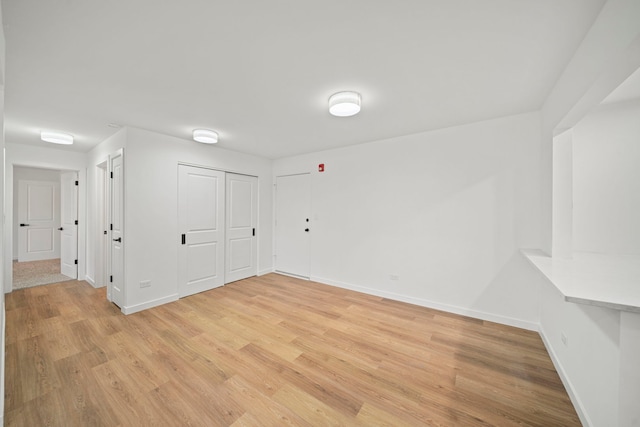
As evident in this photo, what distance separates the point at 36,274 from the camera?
4875 mm

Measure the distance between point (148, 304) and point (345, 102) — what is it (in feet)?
12.1

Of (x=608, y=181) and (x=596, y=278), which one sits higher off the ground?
(x=608, y=181)

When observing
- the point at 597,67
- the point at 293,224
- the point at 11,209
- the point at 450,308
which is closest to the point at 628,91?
the point at 597,67

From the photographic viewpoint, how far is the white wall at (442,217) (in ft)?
9.16

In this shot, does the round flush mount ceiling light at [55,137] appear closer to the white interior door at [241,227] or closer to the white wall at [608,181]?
the white interior door at [241,227]

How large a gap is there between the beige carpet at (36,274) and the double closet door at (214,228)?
2.93 metres

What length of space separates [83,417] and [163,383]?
1.50 feet

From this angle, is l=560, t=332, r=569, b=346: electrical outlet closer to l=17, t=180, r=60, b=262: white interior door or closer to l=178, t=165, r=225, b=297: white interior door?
l=178, t=165, r=225, b=297: white interior door

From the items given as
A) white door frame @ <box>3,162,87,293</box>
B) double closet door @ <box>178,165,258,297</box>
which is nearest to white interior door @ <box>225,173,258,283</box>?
double closet door @ <box>178,165,258,297</box>

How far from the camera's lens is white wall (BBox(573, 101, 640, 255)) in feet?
7.25

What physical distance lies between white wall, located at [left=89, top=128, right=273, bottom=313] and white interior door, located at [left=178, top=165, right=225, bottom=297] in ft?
0.37

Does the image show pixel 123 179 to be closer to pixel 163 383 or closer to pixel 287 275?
pixel 163 383

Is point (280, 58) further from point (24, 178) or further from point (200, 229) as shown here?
point (24, 178)

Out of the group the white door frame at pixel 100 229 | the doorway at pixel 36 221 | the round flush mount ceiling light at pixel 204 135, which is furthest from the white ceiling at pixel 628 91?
the doorway at pixel 36 221
